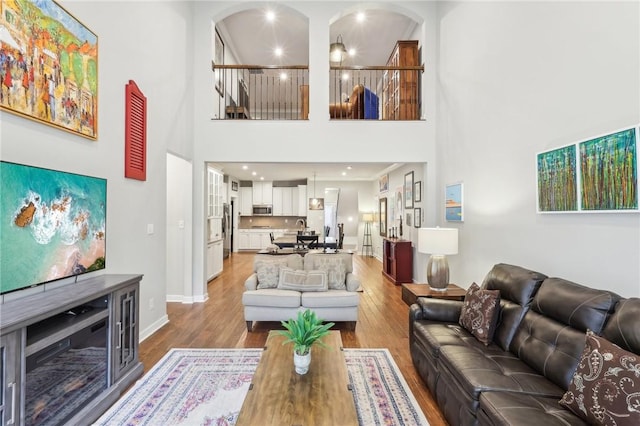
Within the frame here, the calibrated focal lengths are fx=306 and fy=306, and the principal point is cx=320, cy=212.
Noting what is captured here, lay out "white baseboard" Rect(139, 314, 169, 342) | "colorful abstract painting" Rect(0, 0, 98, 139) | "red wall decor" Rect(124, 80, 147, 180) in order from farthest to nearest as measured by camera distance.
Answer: "white baseboard" Rect(139, 314, 169, 342) → "red wall decor" Rect(124, 80, 147, 180) → "colorful abstract painting" Rect(0, 0, 98, 139)

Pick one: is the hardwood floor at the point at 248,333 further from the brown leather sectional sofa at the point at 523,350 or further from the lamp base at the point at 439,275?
the lamp base at the point at 439,275

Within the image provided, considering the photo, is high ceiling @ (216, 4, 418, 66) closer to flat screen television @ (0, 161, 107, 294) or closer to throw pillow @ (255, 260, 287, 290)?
throw pillow @ (255, 260, 287, 290)

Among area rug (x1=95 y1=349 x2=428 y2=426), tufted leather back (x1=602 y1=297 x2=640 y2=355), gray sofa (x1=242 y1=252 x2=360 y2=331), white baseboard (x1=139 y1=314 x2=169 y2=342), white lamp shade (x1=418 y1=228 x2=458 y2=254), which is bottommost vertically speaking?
area rug (x1=95 y1=349 x2=428 y2=426)

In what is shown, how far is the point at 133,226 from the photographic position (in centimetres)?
337

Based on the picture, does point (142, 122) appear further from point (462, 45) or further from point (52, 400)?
point (462, 45)

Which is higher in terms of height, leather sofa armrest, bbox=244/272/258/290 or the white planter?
leather sofa armrest, bbox=244/272/258/290

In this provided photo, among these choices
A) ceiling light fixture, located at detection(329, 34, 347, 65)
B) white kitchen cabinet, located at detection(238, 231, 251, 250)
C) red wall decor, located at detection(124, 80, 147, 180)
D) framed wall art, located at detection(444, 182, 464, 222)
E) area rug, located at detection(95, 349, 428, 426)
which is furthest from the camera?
white kitchen cabinet, located at detection(238, 231, 251, 250)

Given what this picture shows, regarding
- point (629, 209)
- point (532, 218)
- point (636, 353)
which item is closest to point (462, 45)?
point (532, 218)

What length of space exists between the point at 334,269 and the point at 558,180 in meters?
2.57

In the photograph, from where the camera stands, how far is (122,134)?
10.5 feet

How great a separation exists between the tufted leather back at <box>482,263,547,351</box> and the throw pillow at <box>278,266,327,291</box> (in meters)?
1.99

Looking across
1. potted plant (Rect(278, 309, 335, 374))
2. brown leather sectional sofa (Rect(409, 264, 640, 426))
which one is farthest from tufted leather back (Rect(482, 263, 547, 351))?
potted plant (Rect(278, 309, 335, 374))

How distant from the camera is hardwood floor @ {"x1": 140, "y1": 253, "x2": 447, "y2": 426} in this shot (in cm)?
294

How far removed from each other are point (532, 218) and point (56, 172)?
3.99 m
